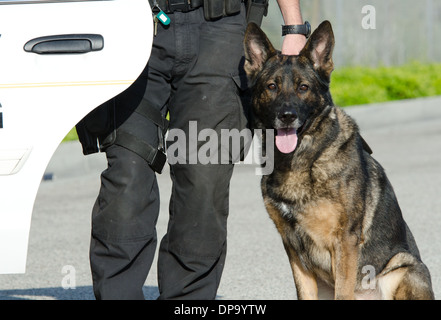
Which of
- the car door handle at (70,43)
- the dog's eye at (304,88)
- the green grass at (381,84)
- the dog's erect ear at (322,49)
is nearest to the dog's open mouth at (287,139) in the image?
the dog's eye at (304,88)

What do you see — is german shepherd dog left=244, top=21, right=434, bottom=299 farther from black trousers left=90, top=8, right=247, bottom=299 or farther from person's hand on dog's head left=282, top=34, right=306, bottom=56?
black trousers left=90, top=8, right=247, bottom=299

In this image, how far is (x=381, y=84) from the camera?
15.0 m

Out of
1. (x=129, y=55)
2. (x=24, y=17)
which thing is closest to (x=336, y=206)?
(x=129, y=55)

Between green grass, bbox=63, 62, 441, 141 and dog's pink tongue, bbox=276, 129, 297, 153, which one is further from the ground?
dog's pink tongue, bbox=276, 129, 297, 153

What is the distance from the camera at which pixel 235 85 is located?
3.39 m

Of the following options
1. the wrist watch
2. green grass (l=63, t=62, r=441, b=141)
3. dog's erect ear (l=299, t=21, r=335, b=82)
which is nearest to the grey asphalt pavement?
dog's erect ear (l=299, t=21, r=335, b=82)

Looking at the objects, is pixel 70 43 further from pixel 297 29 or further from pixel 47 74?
pixel 297 29

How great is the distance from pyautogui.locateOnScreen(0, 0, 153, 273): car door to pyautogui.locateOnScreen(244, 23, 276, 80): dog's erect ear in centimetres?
72

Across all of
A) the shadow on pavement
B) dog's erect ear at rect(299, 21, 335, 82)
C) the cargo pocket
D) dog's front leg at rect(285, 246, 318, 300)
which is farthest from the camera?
the shadow on pavement

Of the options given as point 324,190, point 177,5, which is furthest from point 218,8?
point 324,190

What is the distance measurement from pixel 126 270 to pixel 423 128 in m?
9.76

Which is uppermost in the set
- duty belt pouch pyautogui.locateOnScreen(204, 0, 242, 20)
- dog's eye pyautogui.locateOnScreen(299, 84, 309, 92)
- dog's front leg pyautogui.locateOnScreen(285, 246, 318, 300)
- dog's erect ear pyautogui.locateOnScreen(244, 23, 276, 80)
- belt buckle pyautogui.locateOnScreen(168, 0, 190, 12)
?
belt buckle pyautogui.locateOnScreen(168, 0, 190, 12)

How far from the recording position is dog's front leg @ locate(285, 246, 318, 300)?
12.8 feet
